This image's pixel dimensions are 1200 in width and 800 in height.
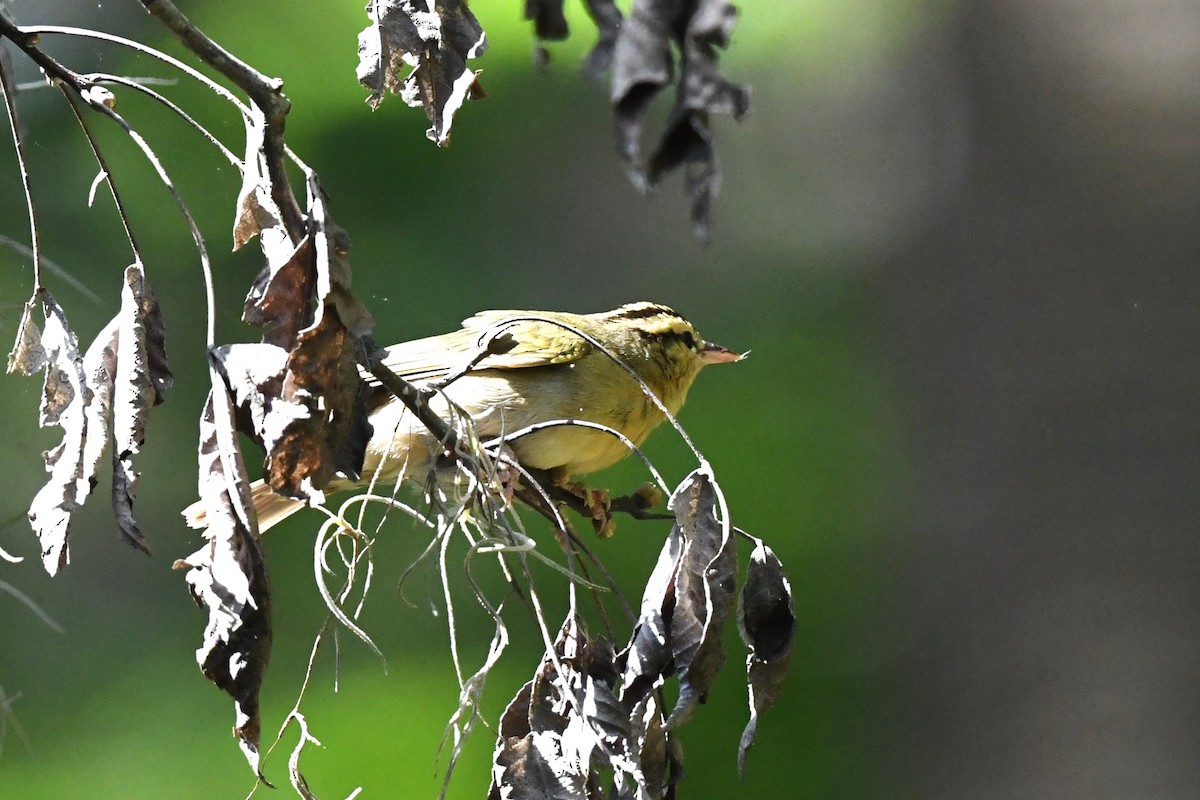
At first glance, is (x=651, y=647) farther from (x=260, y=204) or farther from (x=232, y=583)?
(x=260, y=204)

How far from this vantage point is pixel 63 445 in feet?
5.01

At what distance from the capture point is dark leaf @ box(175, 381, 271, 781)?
120 centimetres

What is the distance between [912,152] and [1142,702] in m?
3.07

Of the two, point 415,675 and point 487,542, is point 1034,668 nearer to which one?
point 415,675

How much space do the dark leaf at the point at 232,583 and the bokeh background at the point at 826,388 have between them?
451 cm

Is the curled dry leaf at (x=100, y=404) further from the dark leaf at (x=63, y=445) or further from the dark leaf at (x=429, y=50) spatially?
the dark leaf at (x=429, y=50)

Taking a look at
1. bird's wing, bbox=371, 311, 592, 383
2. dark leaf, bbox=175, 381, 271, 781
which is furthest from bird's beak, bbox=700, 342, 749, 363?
dark leaf, bbox=175, 381, 271, 781

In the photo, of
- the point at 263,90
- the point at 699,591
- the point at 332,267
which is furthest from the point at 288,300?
the point at 699,591

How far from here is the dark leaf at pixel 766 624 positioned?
1.51 meters

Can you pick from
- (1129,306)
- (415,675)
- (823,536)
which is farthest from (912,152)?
(415,675)

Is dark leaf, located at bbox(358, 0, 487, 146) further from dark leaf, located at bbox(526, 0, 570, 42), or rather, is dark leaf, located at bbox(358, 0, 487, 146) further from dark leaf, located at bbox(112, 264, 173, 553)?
dark leaf, located at bbox(526, 0, 570, 42)

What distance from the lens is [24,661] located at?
21.4ft

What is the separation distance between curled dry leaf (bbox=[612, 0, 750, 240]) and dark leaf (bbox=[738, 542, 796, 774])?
27.5 inches

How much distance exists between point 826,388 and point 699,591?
5.38 metres
